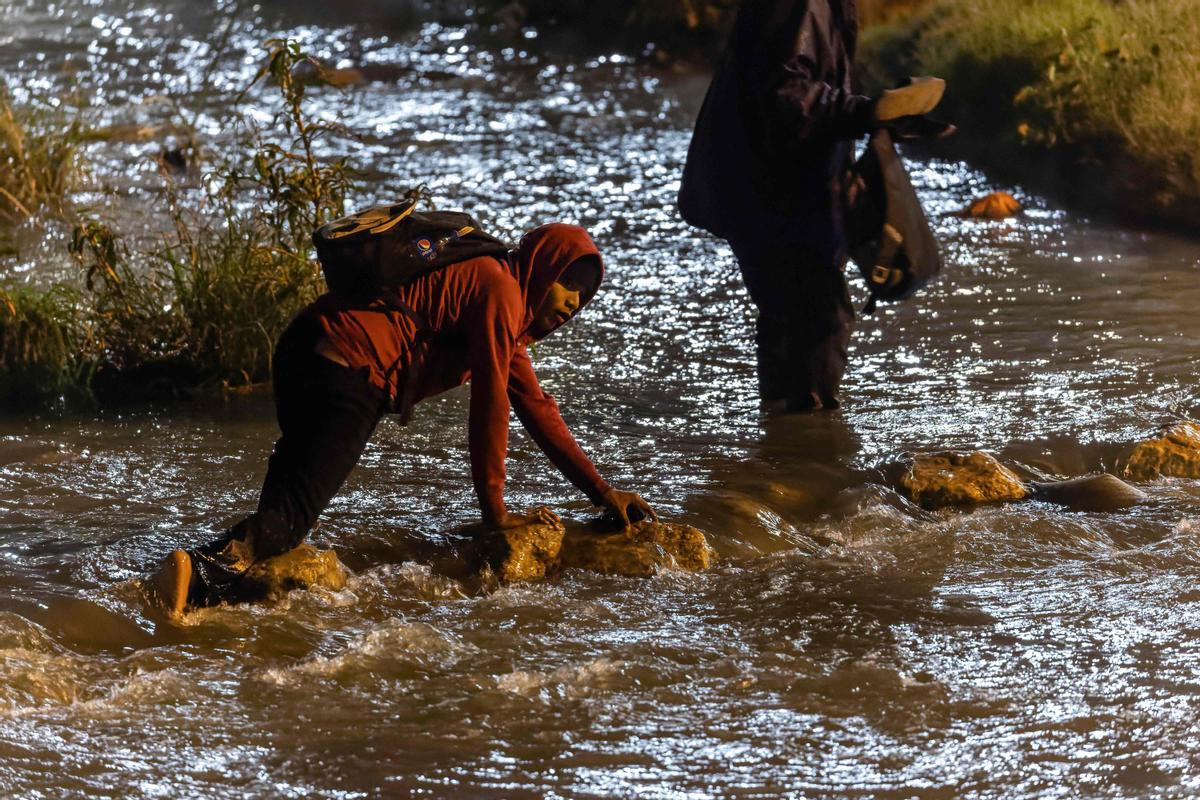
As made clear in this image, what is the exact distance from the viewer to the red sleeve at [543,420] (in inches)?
179

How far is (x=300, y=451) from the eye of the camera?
4.29 m

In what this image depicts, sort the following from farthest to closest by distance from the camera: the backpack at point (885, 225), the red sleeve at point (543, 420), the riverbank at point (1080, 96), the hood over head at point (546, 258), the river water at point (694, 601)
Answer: the riverbank at point (1080, 96)
the backpack at point (885, 225)
the red sleeve at point (543, 420)
the hood over head at point (546, 258)
the river water at point (694, 601)

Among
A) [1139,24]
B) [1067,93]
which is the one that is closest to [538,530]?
[1067,93]

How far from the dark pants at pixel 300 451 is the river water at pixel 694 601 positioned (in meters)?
0.19

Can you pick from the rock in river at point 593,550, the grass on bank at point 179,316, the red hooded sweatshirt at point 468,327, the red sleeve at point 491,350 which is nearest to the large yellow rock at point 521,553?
the rock in river at point 593,550

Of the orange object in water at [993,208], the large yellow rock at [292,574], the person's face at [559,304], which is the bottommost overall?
the large yellow rock at [292,574]

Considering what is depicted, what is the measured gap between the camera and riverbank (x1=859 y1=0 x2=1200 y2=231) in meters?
9.38

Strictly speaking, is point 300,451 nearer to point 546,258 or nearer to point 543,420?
point 543,420

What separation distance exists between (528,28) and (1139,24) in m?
7.39

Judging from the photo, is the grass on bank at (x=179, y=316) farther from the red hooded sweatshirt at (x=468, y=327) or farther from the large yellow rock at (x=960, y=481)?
the large yellow rock at (x=960, y=481)

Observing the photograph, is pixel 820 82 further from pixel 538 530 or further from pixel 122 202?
pixel 122 202

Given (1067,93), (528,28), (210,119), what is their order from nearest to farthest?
1. (1067,93)
2. (210,119)
3. (528,28)

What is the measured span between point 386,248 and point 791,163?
1777 millimetres

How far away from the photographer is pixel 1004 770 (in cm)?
356
